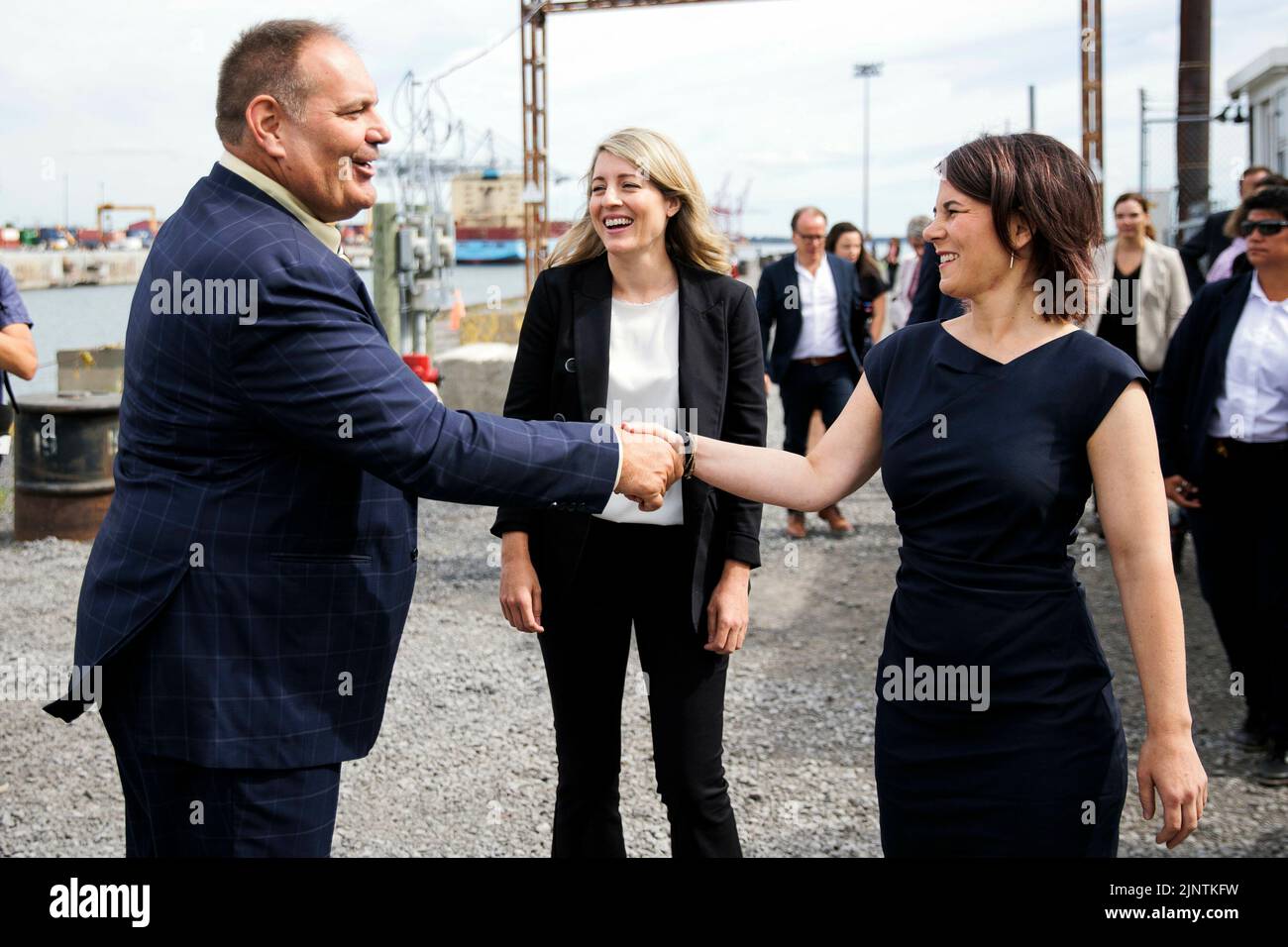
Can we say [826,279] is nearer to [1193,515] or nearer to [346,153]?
[1193,515]

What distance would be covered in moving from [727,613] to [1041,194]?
4.00 ft

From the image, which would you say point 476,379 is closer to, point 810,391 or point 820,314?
point 810,391

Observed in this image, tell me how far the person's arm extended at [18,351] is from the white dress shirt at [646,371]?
10.7ft

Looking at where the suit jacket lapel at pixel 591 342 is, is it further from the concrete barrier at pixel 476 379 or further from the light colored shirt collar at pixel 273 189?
the concrete barrier at pixel 476 379

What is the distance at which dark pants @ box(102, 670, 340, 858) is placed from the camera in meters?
2.19

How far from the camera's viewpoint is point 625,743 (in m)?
4.94

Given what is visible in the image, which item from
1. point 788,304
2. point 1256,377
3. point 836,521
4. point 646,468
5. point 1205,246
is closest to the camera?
point 646,468

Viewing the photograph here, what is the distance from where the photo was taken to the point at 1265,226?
180 inches

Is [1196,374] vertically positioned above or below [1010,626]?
above

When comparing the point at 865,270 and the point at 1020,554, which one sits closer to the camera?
the point at 1020,554

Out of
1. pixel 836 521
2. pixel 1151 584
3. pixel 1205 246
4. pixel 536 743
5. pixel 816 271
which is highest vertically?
pixel 1205 246

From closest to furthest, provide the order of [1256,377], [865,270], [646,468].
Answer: [646,468] < [1256,377] < [865,270]

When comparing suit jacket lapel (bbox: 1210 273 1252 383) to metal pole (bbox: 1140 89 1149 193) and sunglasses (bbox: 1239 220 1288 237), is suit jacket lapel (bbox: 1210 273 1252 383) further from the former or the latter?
metal pole (bbox: 1140 89 1149 193)

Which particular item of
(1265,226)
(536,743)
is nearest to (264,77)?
(536,743)
